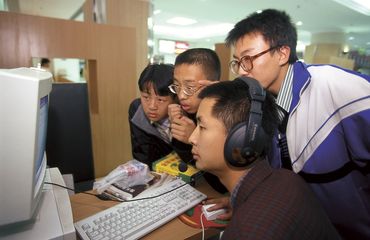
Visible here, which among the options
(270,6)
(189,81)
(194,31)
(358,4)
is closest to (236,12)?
(270,6)

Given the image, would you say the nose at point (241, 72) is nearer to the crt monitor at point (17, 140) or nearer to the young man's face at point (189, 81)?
the young man's face at point (189, 81)

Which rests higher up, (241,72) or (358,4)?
(358,4)

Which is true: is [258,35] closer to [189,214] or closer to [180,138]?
[180,138]

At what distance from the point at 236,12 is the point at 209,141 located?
5847mm

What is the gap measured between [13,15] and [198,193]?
1.65 m

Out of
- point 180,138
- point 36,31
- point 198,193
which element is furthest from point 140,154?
point 36,31

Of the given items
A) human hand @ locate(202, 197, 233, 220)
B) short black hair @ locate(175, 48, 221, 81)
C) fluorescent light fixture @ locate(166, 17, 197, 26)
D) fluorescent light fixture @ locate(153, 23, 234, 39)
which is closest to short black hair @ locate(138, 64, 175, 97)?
short black hair @ locate(175, 48, 221, 81)

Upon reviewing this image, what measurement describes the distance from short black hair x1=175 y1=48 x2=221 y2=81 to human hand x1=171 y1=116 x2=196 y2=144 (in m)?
0.24

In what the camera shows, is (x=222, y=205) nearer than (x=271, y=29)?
Yes

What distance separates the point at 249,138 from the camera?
0.69 metres

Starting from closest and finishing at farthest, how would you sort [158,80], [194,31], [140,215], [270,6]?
[140,215] → [158,80] → [270,6] → [194,31]

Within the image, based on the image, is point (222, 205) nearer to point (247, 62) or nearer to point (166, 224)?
point (166, 224)

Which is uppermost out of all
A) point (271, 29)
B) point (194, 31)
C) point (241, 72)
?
point (194, 31)

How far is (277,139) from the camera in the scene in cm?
94
